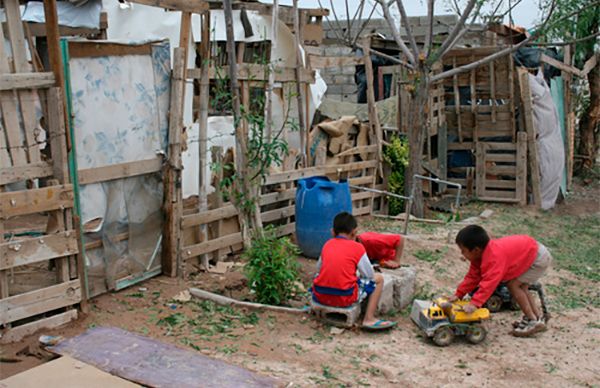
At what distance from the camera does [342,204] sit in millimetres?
7434

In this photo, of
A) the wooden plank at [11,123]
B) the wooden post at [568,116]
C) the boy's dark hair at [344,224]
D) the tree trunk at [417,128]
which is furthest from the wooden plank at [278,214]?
the wooden post at [568,116]

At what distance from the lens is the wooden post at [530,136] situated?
37.4 ft

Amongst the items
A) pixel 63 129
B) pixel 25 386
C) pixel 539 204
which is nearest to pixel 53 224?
pixel 63 129

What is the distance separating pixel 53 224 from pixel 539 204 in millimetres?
9237

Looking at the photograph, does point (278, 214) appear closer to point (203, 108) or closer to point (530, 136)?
point (203, 108)

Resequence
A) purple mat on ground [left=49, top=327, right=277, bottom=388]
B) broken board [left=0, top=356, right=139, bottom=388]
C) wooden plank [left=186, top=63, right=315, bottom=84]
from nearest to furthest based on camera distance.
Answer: broken board [left=0, top=356, right=139, bottom=388]
purple mat on ground [left=49, top=327, right=277, bottom=388]
wooden plank [left=186, top=63, right=315, bottom=84]

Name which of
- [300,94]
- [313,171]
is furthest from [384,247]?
[300,94]

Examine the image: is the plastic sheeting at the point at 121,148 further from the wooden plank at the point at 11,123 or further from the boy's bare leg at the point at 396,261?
the boy's bare leg at the point at 396,261

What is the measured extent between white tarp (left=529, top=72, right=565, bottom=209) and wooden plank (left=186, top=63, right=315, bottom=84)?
525 cm

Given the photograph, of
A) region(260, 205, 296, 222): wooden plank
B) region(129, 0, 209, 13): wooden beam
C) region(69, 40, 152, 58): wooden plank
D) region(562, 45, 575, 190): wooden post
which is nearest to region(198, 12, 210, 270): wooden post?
region(129, 0, 209, 13): wooden beam

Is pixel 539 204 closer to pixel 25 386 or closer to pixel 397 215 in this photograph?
pixel 397 215

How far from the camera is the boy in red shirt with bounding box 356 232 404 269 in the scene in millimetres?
6137

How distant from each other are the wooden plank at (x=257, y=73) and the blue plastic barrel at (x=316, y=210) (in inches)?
51.8

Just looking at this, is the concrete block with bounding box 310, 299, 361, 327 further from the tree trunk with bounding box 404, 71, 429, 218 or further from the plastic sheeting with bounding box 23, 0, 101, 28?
the plastic sheeting with bounding box 23, 0, 101, 28
